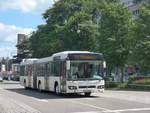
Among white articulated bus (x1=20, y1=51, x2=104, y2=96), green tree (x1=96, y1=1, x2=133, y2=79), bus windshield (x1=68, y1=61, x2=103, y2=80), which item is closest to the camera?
white articulated bus (x1=20, y1=51, x2=104, y2=96)

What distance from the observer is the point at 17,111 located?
1591cm

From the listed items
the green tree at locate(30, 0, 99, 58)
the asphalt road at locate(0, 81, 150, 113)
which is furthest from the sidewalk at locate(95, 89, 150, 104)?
the green tree at locate(30, 0, 99, 58)

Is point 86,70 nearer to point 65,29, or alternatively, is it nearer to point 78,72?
point 78,72

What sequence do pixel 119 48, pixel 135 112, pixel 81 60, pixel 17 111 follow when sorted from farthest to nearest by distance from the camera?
1. pixel 119 48
2. pixel 81 60
3. pixel 17 111
4. pixel 135 112

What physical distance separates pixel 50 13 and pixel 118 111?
50.1 meters

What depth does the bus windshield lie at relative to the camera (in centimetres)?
2378

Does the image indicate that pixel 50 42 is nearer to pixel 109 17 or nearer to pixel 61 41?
pixel 61 41

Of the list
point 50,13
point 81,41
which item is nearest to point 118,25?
point 81,41

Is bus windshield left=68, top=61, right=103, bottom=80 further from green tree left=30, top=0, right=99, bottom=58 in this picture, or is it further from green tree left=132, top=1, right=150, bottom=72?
green tree left=30, top=0, right=99, bottom=58

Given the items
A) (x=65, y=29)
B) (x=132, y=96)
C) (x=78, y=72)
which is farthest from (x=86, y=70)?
(x=65, y=29)

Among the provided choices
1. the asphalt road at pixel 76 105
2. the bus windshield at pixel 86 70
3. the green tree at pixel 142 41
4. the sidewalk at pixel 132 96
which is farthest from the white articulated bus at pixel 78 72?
the green tree at pixel 142 41

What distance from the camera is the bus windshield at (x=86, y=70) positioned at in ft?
78.0

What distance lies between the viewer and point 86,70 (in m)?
24.1

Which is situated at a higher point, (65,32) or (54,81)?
(65,32)
